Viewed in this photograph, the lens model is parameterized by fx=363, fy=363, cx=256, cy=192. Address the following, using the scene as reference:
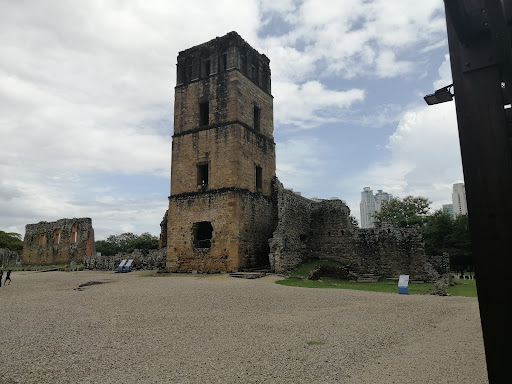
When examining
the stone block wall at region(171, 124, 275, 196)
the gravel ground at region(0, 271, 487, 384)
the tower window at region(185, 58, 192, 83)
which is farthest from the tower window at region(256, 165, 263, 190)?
the gravel ground at region(0, 271, 487, 384)

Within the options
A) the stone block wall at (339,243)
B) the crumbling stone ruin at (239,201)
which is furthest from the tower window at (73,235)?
the stone block wall at (339,243)

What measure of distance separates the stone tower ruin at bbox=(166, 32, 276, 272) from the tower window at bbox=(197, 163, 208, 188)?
0.10ft

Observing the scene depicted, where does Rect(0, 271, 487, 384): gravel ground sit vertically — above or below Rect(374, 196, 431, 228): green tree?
below

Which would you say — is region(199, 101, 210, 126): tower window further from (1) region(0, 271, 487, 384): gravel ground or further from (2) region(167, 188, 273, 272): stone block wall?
(1) region(0, 271, 487, 384): gravel ground

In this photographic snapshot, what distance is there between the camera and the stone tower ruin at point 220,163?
18.9 metres

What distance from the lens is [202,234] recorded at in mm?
21531

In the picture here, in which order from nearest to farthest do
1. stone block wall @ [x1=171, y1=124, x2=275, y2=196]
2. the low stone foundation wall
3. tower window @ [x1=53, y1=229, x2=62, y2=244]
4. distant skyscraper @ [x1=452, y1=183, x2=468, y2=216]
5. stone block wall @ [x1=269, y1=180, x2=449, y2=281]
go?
stone block wall @ [x1=269, y1=180, x2=449, y2=281], stone block wall @ [x1=171, y1=124, x2=275, y2=196], the low stone foundation wall, tower window @ [x1=53, y1=229, x2=62, y2=244], distant skyscraper @ [x1=452, y1=183, x2=468, y2=216]

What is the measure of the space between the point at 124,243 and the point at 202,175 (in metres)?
34.5

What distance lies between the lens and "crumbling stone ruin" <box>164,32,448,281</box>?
18.3 meters

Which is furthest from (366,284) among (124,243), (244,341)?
(124,243)

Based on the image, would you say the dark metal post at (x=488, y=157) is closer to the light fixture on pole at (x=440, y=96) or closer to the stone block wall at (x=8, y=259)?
the light fixture on pole at (x=440, y=96)

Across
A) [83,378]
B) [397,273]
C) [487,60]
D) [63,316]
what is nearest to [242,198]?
[397,273]

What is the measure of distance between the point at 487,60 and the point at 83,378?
16.4ft

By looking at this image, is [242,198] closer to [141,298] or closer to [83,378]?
[141,298]
